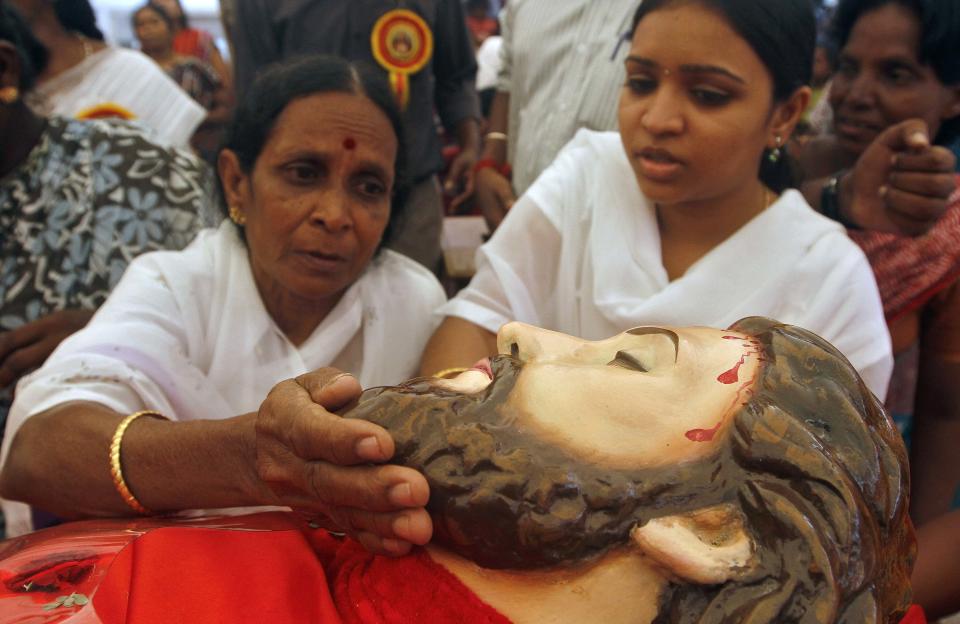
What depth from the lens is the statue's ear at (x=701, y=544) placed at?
0.74 meters

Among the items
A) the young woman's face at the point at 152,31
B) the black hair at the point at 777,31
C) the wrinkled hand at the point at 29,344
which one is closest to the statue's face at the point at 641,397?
the black hair at the point at 777,31

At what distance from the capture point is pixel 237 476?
115 centimetres

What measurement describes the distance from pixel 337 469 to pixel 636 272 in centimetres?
101

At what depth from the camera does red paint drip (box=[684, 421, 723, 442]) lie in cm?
81

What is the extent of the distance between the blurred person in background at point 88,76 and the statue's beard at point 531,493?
7.07 ft

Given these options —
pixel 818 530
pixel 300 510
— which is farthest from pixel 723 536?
pixel 300 510

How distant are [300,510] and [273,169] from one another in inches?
33.9

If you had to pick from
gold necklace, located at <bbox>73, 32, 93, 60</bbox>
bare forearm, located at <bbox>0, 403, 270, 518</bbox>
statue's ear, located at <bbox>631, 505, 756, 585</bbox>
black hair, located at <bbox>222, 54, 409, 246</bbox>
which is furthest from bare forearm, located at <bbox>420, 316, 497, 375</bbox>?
gold necklace, located at <bbox>73, 32, 93, 60</bbox>

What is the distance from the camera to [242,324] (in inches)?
65.0

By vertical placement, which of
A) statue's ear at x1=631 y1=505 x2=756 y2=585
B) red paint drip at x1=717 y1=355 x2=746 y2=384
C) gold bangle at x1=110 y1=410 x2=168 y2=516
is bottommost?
gold bangle at x1=110 y1=410 x2=168 y2=516

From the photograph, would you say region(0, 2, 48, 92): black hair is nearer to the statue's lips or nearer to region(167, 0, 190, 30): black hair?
the statue's lips

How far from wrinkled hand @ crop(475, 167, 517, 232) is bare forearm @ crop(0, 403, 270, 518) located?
164 cm

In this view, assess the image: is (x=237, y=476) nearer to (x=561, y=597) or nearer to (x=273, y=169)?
(x=561, y=597)

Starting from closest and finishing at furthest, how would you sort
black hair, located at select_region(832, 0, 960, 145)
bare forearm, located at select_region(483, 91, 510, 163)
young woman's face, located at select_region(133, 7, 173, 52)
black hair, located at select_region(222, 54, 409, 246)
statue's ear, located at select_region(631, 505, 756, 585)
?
statue's ear, located at select_region(631, 505, 756, 585) → black hair, located at select_region(222, 54, 409, 246) → black hair, located at select_region(832, 0, 960, 145) → bare forearm, located at select_region(483, 91, 510, 163) → young woman's face, located at select_region(133, 7, 173, 52)
